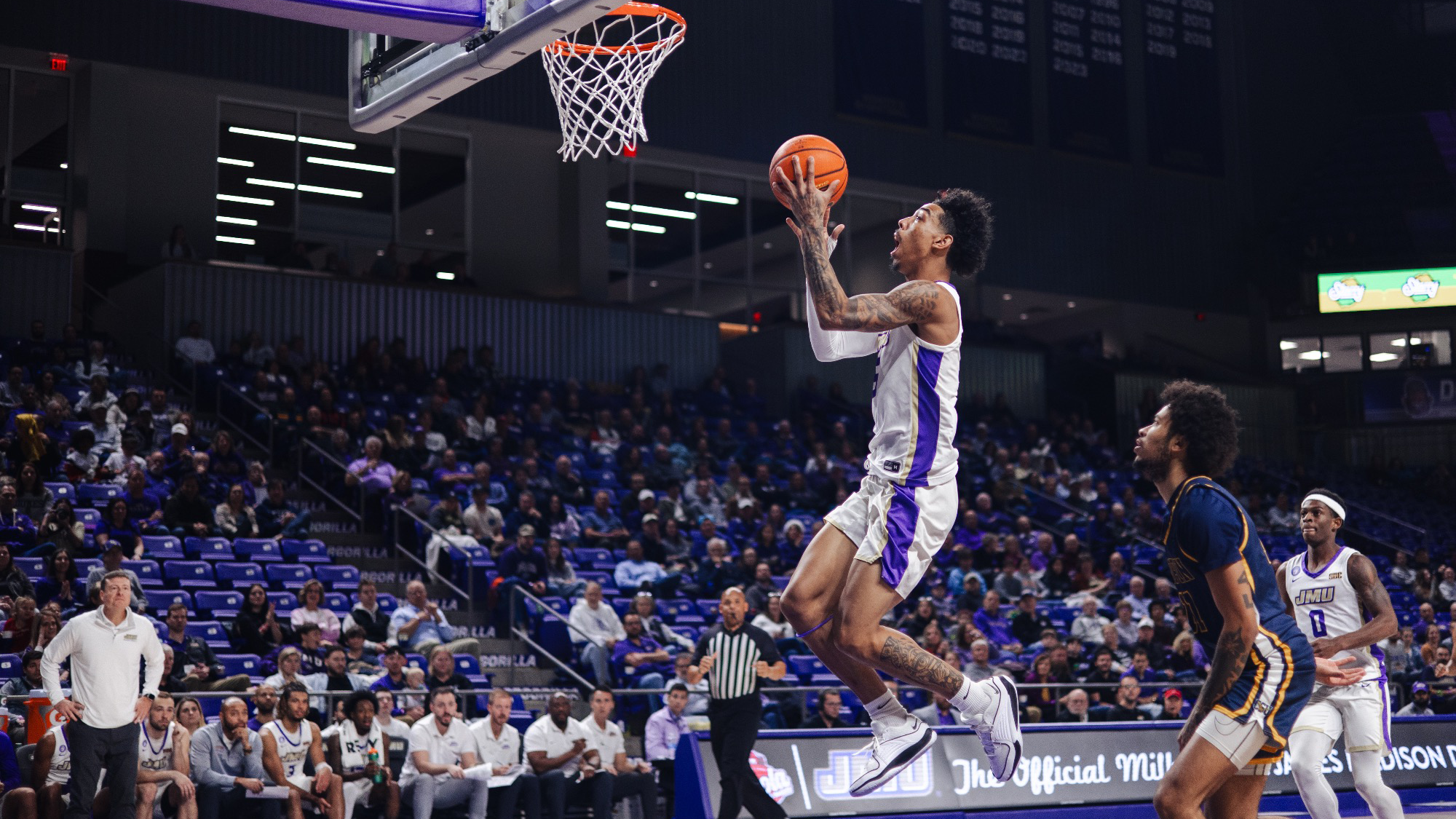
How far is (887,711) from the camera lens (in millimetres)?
5793

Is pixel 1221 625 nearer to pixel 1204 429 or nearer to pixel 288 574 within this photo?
pixel 1204 429

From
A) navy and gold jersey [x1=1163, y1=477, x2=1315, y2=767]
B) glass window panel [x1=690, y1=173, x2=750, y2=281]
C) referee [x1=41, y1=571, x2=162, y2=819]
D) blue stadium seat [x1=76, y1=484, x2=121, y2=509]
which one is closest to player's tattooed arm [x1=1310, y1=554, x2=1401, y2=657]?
navy and gold jersey [x1=1163, y1=477, x2=1315, y2=767]

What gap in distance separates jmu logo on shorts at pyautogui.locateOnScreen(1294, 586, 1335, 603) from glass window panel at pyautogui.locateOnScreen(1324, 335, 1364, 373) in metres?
24.7

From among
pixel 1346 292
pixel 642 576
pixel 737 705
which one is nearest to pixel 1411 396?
pixel 1346 292

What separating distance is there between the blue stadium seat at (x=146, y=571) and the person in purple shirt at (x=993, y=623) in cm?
886

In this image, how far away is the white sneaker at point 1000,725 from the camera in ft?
18.7

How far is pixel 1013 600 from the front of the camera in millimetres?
18188

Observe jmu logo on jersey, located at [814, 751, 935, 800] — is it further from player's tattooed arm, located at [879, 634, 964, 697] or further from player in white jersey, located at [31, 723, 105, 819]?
player's tattooed arm, located at [879, 634, 964, 697]

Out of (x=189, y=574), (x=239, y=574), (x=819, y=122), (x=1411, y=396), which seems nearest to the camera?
(x=189, y=574)

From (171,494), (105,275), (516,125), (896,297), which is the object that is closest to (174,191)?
(105,275)

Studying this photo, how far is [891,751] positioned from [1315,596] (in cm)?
402

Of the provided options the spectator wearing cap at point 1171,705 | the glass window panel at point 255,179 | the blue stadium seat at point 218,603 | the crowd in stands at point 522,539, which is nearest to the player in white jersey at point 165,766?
the crowd in stands at point 522,539

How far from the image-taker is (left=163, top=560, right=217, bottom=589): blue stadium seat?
13.5 m

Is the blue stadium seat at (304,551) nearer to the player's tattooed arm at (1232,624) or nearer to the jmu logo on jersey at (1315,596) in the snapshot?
the jmu logo on jersey at (1315,596)
